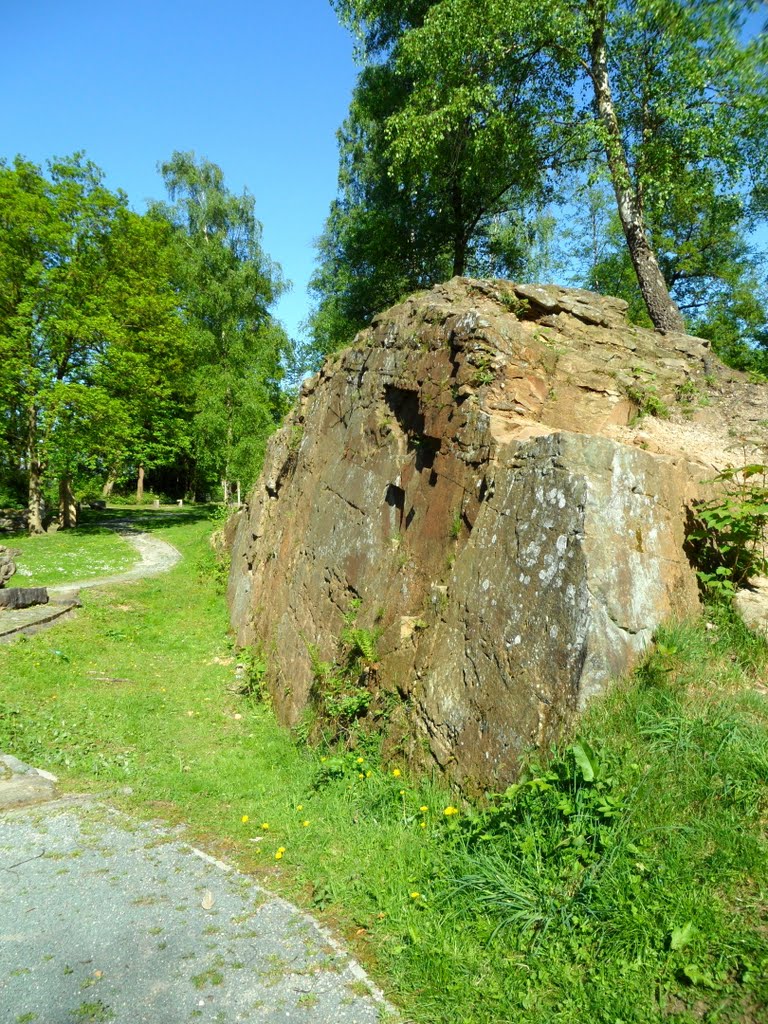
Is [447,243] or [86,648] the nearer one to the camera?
[86,648]

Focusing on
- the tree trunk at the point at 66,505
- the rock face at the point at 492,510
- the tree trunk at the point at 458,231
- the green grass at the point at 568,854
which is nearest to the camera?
the green grass at the point at 568,854

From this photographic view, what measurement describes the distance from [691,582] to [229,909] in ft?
13.4

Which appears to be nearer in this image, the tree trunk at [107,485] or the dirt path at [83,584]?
the dirt path at [83,584]

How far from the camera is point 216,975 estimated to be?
350cm

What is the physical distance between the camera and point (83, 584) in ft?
51.5

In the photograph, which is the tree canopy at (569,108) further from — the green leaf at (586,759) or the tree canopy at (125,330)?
the tree canopy at (125,330)

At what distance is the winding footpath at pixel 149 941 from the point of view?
10.7 feet

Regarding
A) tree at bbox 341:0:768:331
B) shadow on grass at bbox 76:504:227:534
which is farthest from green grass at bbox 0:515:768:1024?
shadow on grass at bbox 76:504:227:534

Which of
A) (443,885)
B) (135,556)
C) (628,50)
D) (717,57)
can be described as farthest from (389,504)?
(135,556)

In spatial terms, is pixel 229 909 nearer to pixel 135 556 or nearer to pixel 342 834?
pixel 342 834

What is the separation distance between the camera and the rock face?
450 cm

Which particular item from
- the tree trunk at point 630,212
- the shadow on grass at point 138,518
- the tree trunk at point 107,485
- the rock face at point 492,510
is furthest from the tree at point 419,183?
the tree trunk at point 107,485

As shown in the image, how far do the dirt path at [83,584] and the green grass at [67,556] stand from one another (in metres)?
0.48

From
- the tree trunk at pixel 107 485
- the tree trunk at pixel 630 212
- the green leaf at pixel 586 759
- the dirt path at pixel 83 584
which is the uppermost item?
the tree trunk at pixel 630 212
